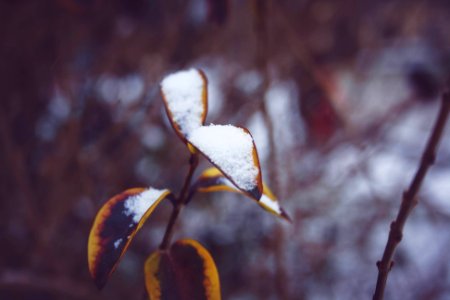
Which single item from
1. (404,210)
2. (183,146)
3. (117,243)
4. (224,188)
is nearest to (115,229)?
(117,243)

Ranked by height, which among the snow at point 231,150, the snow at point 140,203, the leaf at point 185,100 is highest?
the leaf at point 185,100

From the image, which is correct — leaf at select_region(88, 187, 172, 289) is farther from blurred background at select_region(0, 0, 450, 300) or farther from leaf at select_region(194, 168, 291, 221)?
blurred background at select_region(0, 0, 450, 300)

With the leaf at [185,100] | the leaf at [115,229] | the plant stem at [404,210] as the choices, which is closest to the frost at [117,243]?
the leaf at [115,229]

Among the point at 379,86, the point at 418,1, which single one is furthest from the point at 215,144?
the point at 379,86

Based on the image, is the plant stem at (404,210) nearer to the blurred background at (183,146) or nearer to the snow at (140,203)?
the snow at (140,203)

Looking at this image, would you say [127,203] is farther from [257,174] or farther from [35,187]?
[35,187]

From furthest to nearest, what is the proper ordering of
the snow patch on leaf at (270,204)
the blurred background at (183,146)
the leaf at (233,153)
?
the blurred background at (183,146) → the snow patch on leaf at (270,204) → the leaf at (233,153)
